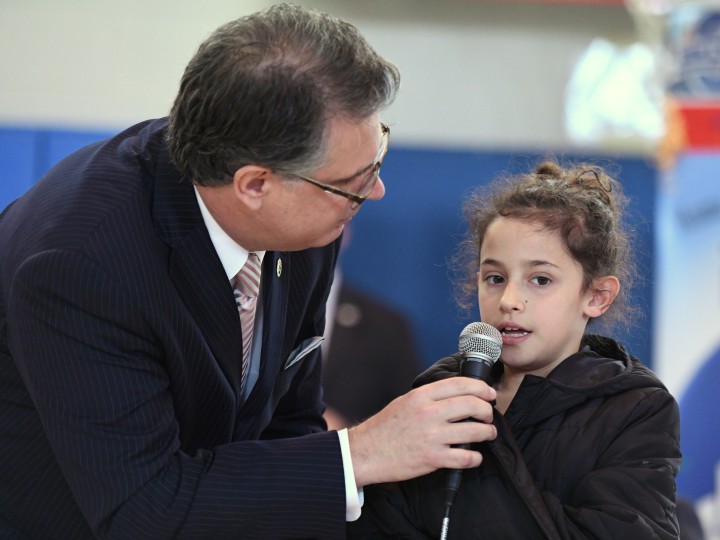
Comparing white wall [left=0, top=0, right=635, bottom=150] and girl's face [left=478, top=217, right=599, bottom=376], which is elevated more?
white wall [left=0, top=0, right=635, bottom=150]

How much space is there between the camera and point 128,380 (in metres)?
1.71

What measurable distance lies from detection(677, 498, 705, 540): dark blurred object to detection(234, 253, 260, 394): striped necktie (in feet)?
3.78

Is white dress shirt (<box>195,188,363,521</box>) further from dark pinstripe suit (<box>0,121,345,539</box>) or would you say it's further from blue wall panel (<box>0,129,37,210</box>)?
blue wall panel (<box>0,129,37,210</box>)

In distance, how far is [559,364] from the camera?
76.0 inches

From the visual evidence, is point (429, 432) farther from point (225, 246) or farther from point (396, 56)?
point (396, 56)

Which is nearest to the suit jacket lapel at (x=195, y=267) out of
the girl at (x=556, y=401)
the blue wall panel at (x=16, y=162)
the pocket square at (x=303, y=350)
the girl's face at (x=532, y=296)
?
the pocket square at (x=303, y=350)

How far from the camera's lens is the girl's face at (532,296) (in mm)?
1950

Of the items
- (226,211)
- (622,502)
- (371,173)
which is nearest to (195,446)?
(226,211)

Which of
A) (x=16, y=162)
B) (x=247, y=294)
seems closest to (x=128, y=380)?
(x=247, y=294)

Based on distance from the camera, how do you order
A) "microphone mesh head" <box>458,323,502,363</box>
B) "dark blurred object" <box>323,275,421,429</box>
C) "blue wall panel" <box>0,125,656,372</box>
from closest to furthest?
"microphone mesh head" <box>458,323,502,363</box> → "dark blurred object" <box>323,275,421,429</box> → "blue wall panel" <box>0,125,656,372</box>

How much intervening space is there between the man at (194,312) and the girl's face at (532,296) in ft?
0.89

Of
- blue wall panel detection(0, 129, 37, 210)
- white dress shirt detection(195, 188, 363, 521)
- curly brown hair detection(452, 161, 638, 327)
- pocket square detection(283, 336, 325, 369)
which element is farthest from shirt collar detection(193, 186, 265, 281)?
blue wall panel detection(0, 129, 37, 210)

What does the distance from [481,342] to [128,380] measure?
2.00 feet

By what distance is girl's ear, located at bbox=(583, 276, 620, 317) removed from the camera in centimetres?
206
